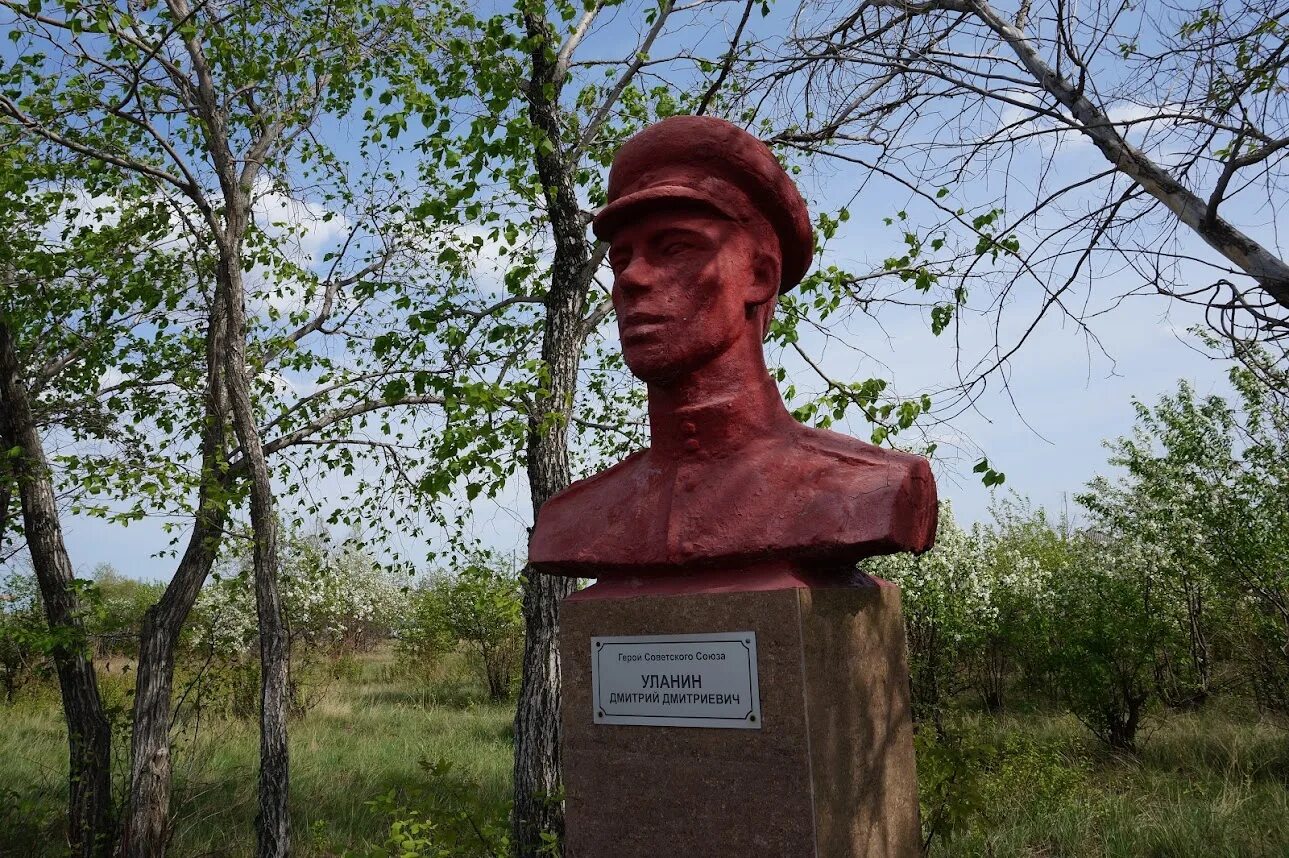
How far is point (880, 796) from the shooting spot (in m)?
2.68

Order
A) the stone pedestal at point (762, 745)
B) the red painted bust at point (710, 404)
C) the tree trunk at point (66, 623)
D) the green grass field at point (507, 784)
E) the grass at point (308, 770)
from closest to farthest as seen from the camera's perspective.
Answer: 1. the stone pedestal at point (762, 745)
2. the red painted bust at point (710, 404)
3. the green grass field at point (507, 784)
4. the tree trunk at point (66, 623)
5. the grass at point (308, 770)

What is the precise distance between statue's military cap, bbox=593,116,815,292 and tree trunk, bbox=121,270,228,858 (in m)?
4.23

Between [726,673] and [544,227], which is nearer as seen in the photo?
[726,673]

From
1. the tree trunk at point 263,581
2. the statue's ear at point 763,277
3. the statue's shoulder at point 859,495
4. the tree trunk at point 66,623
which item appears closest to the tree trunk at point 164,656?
the tree trunk at point 263,581

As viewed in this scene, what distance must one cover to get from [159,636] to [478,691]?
880 cm

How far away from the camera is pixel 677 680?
2.53m

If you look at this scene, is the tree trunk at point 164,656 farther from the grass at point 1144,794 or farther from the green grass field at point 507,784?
the grass at point 1144,794

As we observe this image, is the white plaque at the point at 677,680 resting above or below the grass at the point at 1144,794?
above

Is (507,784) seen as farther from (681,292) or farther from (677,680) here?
(681,292)

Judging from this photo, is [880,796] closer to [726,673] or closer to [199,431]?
[726,673]

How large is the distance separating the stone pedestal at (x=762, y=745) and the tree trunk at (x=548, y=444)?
2.61 metres

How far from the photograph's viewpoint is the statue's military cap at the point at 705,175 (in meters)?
2.80

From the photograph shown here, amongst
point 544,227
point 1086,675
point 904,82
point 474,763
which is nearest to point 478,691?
point 474,763

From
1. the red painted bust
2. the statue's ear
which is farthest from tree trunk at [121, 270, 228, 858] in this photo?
the statue's ear
